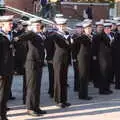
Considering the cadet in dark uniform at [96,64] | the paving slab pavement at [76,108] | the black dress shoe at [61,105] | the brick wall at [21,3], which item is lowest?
the paving slab pavement at [76,108]

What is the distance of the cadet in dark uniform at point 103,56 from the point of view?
44.0 ft

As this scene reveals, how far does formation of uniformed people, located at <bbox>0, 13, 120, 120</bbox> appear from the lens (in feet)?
33.2

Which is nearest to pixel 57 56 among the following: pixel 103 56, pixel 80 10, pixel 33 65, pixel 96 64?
pixel 33 65

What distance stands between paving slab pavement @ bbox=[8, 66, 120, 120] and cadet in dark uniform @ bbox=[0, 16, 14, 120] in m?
0.60

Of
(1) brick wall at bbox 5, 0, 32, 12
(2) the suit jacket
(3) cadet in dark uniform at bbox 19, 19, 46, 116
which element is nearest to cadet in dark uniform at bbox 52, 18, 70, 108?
(3) cadet in dark uniform at bbox 19, 19, 46, 116

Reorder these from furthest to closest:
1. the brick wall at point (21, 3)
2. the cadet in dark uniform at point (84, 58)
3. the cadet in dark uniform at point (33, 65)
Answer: the brick wall at point (21, 3) → the cadet in dark uniform at point (84, 58) → the cadet in dark uniform at point (33, 65)

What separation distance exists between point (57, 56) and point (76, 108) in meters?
1.19

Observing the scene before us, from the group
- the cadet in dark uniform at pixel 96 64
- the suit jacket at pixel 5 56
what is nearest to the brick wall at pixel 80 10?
the cadet in dark uniform at pixel 96 64

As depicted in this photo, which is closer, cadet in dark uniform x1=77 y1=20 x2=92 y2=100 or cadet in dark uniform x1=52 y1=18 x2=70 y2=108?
cadet in dark uniform x1=52 y1=18 x2=70 y2=108

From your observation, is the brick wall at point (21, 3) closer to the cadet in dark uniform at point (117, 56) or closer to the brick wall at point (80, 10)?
the brick wall at point (80, 10)

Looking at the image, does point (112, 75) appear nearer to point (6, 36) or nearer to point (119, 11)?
point (6, 36)

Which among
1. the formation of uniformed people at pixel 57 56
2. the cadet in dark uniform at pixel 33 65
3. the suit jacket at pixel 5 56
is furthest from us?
the cadet in dark uniform at pixel 33 65

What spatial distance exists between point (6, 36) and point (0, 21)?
327mm

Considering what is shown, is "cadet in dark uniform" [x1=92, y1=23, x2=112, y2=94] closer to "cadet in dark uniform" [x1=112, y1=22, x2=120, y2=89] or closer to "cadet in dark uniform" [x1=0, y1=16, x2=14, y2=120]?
"cadet in dark uniform" [x1=112, y1=22, x2=120, y2=89]
